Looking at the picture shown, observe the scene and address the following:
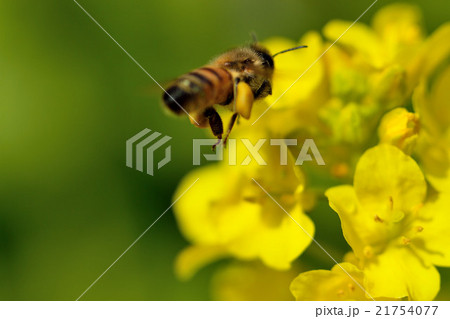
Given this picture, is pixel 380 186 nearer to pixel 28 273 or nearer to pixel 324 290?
pixel 324 290

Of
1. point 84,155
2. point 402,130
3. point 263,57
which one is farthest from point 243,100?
point 84,155

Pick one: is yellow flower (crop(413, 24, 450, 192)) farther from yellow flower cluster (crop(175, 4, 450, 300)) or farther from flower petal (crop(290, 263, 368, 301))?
flower petal (crop(290, 263, 368, 301))

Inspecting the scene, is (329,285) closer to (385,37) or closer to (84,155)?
(385,37)

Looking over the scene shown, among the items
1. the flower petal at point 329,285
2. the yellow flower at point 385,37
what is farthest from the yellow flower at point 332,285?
the yellow flower at point 385,37

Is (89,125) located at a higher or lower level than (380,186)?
higher

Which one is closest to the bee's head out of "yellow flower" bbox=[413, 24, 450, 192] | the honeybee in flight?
the honeybee in flight

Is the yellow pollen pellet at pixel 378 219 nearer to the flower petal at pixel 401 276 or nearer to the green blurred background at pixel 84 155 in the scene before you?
the flower petal at pixel 401 276
